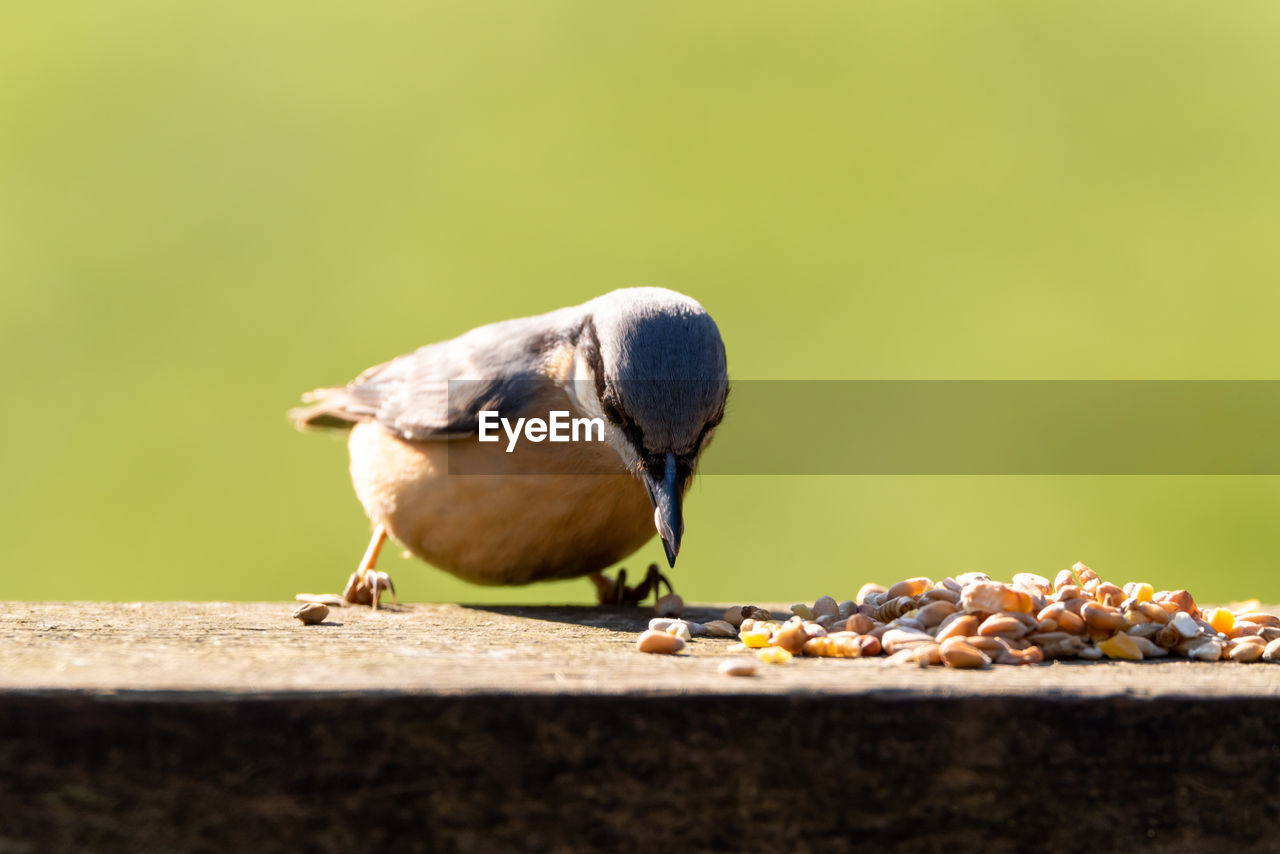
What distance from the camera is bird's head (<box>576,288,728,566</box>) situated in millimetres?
2729

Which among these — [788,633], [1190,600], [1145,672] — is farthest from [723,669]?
[1190,600]

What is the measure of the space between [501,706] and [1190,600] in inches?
56.3

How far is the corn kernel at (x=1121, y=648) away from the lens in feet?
7.04

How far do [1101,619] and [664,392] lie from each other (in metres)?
0.97

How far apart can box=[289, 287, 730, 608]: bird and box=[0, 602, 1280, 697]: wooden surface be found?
1.60 ft

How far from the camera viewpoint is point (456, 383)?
3426 mm

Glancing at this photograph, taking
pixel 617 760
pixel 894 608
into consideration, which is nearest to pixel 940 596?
pixel 894 608

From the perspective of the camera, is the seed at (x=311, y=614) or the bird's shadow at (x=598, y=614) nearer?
the seed at (x=311, y=614)

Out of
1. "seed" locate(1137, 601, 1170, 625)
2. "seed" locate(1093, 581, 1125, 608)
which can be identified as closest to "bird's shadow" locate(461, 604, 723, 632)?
"seed" locate(1093, 581, 1125, 608)

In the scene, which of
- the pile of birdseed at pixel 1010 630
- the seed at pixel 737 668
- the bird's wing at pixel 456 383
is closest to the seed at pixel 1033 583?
the pile of birdseed at pixel 1010 630

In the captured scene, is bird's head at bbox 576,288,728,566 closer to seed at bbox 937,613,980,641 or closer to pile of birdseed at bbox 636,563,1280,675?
pile of birdseed at bbox 636,563,1280,675

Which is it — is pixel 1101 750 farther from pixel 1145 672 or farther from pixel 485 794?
pixel 485 794

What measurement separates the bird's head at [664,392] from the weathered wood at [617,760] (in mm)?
931

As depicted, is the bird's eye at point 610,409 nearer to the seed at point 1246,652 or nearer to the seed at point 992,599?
the seed at point 992,599
